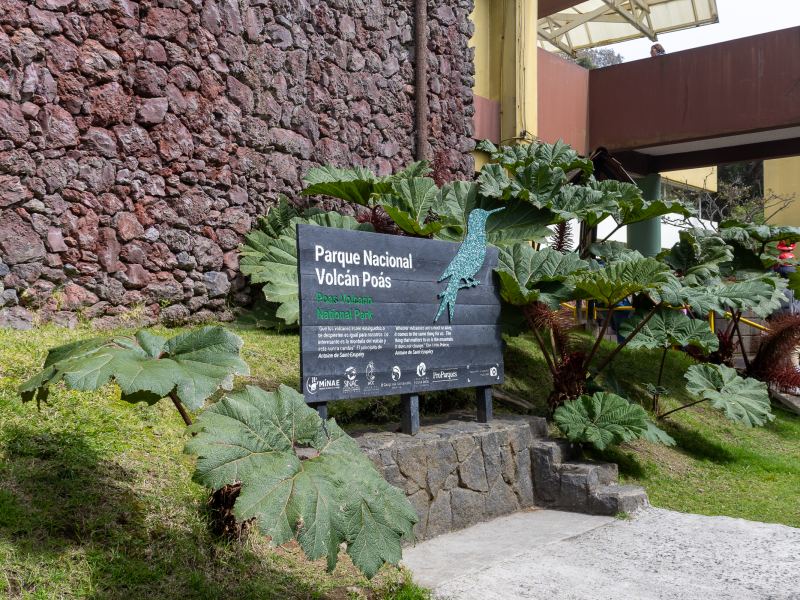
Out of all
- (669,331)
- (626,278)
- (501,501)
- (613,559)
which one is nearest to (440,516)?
(501,501)

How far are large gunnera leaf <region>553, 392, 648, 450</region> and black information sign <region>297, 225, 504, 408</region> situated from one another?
2.24ft

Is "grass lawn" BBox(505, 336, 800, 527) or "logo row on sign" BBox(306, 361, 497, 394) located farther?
"grass lawn" BBox(505, 336, 800, 527)

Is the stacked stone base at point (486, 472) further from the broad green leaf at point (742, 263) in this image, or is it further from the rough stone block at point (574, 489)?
the broad green leaf at point (742, 263)

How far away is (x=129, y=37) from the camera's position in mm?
6719

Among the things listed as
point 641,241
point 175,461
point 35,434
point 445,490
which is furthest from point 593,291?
point 641,241

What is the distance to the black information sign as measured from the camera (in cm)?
446

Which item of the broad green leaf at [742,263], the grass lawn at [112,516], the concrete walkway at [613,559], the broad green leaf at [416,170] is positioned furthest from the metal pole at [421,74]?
the concrete walkway at [613,559]

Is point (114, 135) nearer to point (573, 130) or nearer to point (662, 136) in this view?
point (573, 130)

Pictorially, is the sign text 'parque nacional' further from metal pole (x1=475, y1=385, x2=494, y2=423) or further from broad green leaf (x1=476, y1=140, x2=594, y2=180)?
broad green leaf (x1=476, y1=140, x2=594, y2=180)

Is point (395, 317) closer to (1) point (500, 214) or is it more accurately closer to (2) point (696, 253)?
(1) point (500, 214)

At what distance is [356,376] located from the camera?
4.68 metres

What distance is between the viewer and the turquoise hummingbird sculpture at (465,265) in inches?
214

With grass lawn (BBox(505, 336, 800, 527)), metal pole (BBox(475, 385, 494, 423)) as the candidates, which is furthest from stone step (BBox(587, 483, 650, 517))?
metal pole (BBox(475, 385, 494, 423))

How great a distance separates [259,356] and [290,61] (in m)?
3.92
